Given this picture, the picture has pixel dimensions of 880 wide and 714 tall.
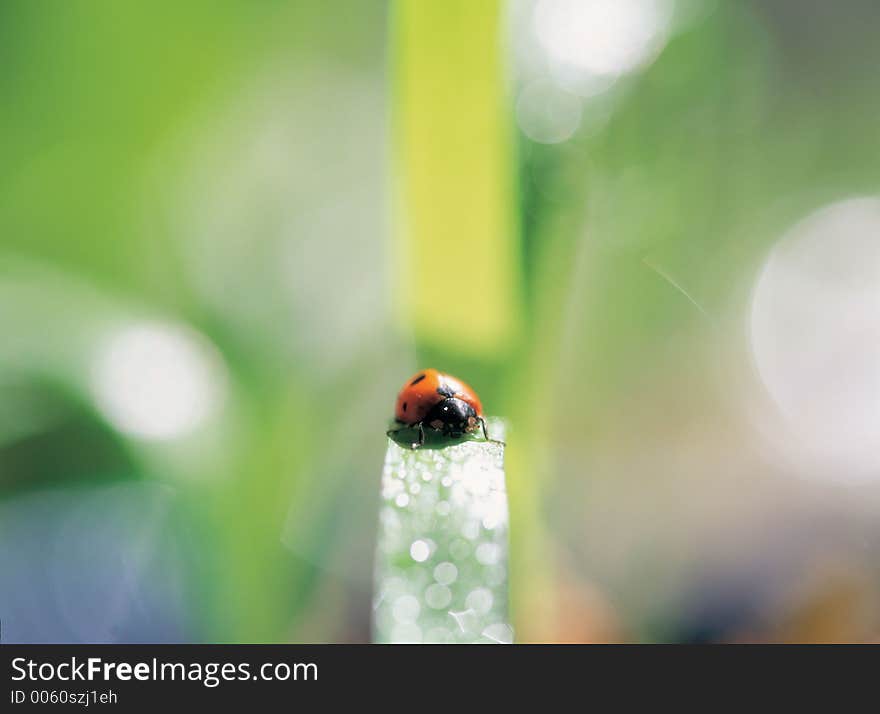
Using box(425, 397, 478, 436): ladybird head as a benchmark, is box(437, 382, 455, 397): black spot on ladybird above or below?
above

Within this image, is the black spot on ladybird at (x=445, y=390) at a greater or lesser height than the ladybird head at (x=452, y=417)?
greater

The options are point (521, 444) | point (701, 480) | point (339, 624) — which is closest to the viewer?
point (521, 444)

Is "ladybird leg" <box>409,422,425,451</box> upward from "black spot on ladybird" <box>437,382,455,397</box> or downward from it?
downward
